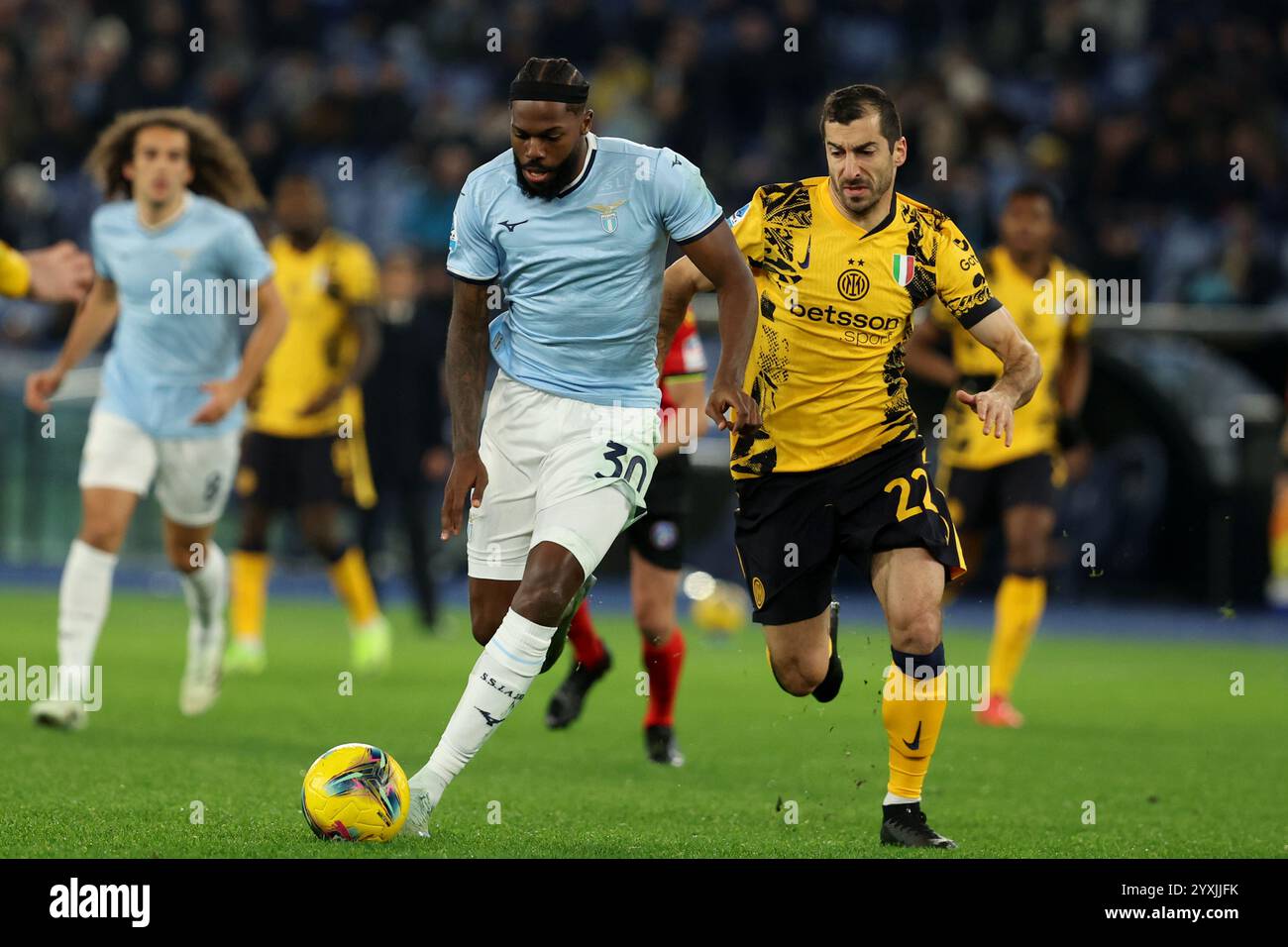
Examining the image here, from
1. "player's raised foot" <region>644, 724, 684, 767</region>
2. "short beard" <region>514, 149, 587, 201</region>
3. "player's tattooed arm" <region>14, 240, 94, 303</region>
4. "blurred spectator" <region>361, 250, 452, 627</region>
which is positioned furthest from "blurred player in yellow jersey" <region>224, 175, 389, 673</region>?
"short beard" <region>514, 149, 587, 201</region>

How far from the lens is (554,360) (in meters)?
6.77

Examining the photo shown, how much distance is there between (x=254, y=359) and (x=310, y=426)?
10.2 feet

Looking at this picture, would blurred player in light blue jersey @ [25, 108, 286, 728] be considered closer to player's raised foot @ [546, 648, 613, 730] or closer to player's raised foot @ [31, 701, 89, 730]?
player's raised foot @ [31, 701, 89, 730]

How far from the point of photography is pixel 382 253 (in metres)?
19.3

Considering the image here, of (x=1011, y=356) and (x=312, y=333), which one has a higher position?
(x=312, y=333)

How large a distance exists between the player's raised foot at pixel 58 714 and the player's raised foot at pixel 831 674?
354cm

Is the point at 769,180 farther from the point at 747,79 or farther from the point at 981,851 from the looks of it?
the point at 981,851

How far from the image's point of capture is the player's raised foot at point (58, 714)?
355 inches

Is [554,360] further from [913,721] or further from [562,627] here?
[913,721]

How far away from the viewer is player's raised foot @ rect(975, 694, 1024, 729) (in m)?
10.4

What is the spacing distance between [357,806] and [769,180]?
46.0 ft

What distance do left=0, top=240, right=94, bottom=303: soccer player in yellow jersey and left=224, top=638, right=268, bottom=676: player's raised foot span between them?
378 cm
